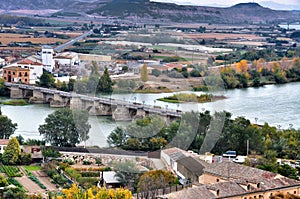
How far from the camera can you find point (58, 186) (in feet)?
22.2

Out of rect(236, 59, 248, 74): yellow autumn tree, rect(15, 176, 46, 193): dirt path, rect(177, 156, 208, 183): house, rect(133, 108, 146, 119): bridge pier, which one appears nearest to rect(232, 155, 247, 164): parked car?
rect(177, 156, 208, 183): house

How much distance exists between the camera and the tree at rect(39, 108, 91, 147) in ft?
27.2

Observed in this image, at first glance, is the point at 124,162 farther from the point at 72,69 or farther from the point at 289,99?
the point at 72,69

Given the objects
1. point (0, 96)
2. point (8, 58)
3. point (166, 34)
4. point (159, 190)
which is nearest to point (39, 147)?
point (166, 34)

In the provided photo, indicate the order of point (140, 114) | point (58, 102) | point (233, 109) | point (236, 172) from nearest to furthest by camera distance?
1. point (236, 172)
2. point (140, 114)
3. point (233, 109)
4. point (58, 102)

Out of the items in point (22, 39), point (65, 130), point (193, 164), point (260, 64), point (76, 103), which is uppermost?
point (193, 164)

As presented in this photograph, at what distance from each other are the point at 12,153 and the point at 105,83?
7.42 ft

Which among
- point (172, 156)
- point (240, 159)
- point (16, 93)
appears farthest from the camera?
point (16, 93)

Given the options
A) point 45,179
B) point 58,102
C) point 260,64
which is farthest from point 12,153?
point 260,64

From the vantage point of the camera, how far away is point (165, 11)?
1041 inches

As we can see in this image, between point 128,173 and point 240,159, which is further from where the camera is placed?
point 240,159

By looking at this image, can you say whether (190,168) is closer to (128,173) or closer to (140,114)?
(128,173)

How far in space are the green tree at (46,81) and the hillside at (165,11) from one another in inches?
415

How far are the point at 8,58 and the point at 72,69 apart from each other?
2.57 m
